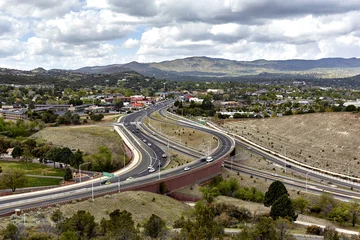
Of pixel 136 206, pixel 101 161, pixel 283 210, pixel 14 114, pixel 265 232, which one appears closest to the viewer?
pixel 265 232

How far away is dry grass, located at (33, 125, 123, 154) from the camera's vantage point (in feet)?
391

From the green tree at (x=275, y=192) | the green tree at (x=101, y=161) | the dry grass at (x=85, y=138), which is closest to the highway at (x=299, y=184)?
the green tree at (x=275, y=192)

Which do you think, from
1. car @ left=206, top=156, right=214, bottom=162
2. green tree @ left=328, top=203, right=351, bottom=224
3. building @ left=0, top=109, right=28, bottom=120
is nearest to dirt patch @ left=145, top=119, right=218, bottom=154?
car @ left=206, top=156, right=214, bottom=162

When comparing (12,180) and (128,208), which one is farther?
(12,180)

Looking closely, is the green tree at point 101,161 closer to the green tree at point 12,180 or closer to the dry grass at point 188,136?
the green tree at point 12,180

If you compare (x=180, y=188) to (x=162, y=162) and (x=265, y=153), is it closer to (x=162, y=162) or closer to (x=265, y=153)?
(x=162, y=162)

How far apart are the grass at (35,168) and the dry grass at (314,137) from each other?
73.8m

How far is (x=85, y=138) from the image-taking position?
12531 centimetres

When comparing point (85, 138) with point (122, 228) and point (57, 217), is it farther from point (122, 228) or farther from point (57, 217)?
point (122, 228)

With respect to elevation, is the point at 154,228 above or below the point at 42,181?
above

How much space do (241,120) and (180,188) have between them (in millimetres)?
98357

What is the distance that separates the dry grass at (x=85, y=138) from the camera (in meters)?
119

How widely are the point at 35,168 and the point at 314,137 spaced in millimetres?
95939

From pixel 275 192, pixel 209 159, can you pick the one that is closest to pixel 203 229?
pixel 275 192
